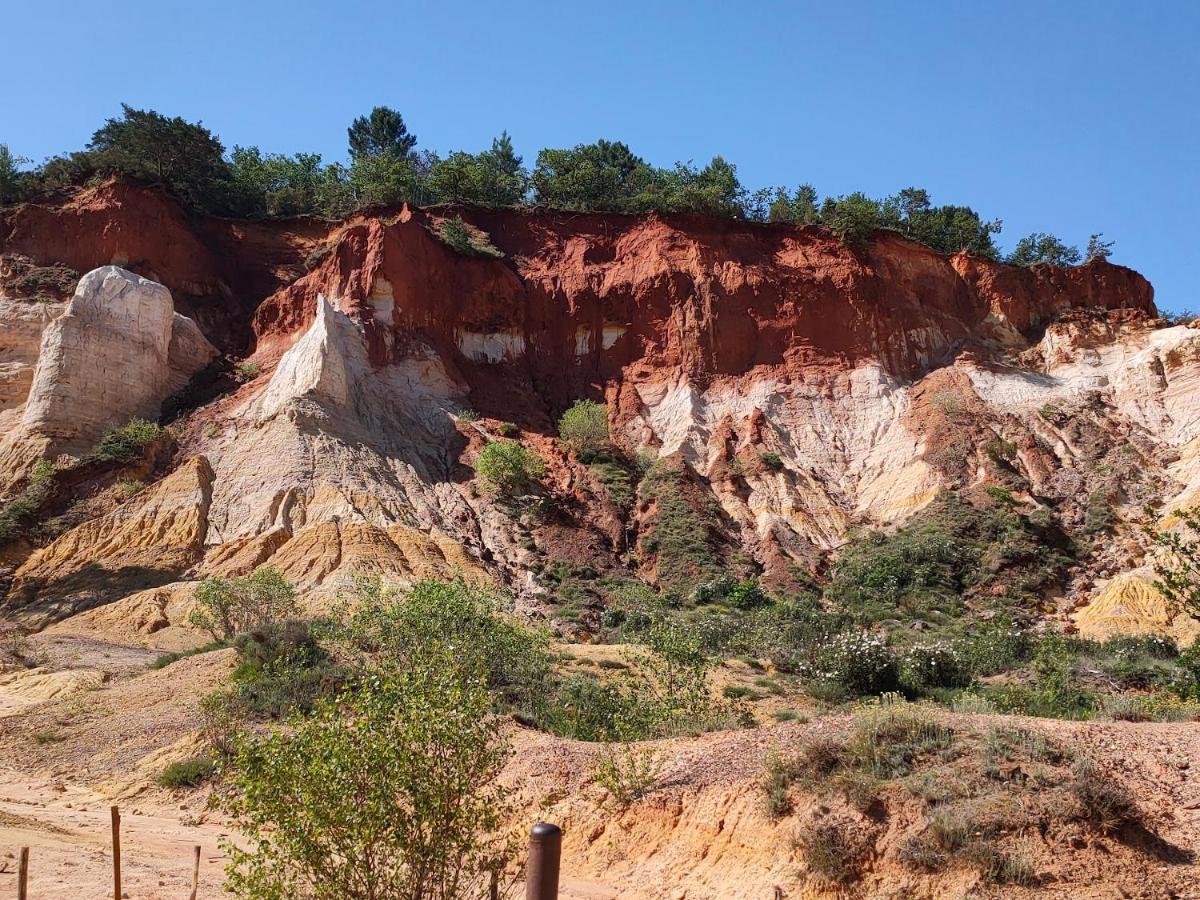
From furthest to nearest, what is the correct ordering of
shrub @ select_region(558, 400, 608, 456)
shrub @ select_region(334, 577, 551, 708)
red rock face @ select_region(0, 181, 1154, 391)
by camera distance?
red rock face @ select_region(0, 181, 1154, 391) < shrub @ select_region(558, 400, 608, 456) < shrub @ select_region(334, 577, 551, 708)

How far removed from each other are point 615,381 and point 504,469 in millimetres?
11368

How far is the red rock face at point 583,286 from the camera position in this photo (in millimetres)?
43875

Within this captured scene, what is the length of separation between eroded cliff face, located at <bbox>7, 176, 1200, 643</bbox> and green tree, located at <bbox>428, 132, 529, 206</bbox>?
2.45 meters

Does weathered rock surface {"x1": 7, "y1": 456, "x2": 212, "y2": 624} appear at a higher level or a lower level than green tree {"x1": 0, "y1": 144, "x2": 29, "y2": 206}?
lower

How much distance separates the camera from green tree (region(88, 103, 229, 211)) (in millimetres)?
47062

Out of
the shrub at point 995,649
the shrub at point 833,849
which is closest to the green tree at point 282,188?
the shrub at point 995,649

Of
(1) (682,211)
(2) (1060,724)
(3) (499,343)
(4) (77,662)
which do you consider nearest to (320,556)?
(4) (77,662)

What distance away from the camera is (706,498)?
3859 centimetres

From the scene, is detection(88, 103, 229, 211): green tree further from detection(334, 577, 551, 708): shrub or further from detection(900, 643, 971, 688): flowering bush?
A: detection(900, 643, 971, 688): flowering bush

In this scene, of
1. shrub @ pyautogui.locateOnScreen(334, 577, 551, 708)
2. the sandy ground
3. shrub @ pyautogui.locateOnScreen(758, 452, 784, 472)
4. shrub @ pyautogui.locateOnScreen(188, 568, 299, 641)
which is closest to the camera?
the sandy ground

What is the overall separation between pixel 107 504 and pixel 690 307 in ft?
92.0

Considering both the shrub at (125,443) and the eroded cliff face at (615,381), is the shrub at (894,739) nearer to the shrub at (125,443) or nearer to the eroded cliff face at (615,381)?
the eroded cliff face at (615,381)

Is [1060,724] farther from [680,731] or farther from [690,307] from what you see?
[690,307]

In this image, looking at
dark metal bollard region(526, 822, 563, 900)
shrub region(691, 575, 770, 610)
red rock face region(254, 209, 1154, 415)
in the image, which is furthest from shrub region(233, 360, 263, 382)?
dark metal bollard region(526, 822, 563, 900)
